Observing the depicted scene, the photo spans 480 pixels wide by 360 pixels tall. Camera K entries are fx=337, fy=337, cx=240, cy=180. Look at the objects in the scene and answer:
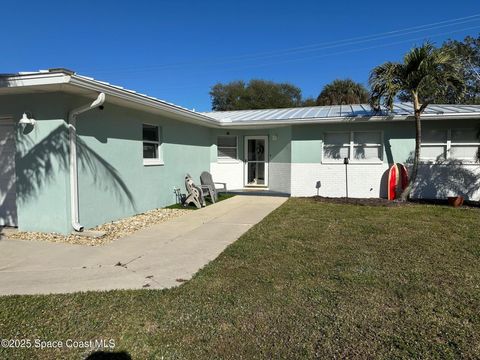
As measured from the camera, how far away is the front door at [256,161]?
14195mm

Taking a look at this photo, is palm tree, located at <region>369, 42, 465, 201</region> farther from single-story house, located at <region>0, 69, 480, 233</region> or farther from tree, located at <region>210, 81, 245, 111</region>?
tree, located at <region>210, 81, 245, 111</region>

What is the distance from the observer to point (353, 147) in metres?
Result: 11.9

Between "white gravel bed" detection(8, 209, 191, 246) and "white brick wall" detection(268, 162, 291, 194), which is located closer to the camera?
"white gravel bed" detection(8, 209, 191, 246)

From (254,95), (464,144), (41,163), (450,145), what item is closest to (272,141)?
(450,145)

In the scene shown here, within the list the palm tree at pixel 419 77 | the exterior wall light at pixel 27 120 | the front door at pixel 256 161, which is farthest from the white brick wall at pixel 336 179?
the exterior wall light at pixel 27 120

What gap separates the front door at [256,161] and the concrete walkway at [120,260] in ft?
21.6

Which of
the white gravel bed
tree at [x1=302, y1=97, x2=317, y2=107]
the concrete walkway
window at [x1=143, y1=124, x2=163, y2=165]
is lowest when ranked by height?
the concrete walkway

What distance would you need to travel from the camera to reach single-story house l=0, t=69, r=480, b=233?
21.9 feet

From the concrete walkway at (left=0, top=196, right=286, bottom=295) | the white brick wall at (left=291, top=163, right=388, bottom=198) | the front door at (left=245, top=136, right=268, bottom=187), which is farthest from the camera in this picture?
the front door at (left=245, top=136, right=268, bottom=187)

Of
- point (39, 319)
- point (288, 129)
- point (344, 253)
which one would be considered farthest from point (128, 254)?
point (288, 129)

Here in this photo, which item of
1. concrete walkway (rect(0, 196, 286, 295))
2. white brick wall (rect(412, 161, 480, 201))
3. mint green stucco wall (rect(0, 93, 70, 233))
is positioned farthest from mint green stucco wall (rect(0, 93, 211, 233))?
white brick wall (rect(412, 161, 480, 201))

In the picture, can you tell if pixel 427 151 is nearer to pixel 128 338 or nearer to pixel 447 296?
pixel 447 296

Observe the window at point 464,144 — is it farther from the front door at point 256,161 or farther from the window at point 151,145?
the window at point 151,145

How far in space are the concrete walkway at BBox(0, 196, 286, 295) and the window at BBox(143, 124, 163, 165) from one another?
264 cm
